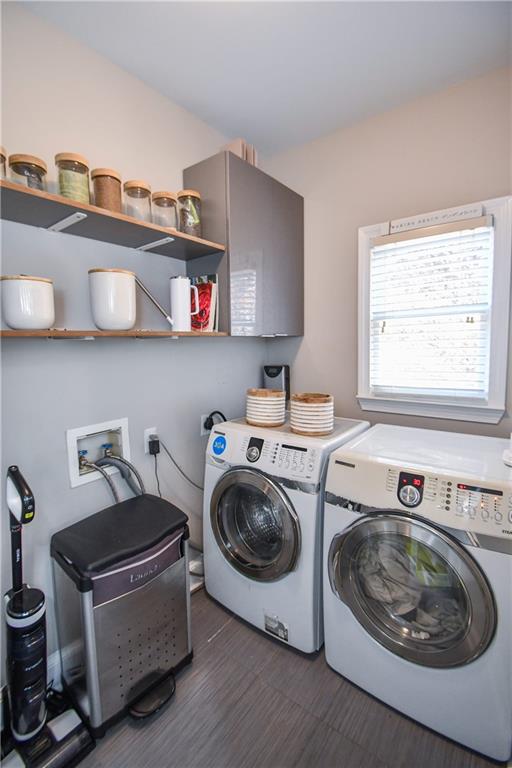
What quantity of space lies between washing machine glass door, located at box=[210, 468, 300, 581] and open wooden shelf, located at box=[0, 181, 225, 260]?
1.11 m

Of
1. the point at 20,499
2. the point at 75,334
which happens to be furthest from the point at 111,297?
the point at 20,499

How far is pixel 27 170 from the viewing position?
3.85 feet

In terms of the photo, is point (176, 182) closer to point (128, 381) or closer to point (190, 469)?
point (128, 381)

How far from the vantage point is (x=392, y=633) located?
1338 millimetres

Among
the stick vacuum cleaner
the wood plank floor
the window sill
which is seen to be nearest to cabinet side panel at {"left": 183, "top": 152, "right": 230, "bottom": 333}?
the window sill

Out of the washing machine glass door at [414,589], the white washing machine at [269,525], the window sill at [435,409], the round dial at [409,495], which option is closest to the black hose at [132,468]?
the white washing machine at [269,525]

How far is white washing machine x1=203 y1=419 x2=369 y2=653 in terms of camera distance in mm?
1520

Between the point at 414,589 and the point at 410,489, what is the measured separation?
41 centimetres

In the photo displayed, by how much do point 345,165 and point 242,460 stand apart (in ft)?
6.10

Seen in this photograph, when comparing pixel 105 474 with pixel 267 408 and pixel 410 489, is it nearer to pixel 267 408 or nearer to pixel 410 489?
pixel 267 408

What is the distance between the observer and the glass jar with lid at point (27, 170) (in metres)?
1.14

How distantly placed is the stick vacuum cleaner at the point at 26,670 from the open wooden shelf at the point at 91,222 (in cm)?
88

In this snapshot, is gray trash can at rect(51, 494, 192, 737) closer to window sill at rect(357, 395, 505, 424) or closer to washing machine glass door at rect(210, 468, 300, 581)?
washing machine glass door at rect(210, 468, 300, 581)

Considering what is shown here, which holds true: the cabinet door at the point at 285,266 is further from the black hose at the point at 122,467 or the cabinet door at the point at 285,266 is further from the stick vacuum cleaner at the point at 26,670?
the stick vacuum cleaner at the point at 26,670
